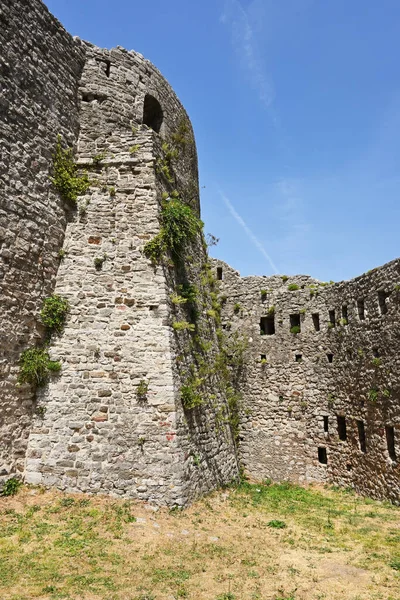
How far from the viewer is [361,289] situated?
1317 cm

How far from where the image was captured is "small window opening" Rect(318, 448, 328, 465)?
45.5ft

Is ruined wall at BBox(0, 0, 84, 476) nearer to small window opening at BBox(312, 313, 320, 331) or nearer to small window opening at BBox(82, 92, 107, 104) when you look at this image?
small window opening at BBox(82, 92, 107, 104)

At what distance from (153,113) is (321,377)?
1129cm

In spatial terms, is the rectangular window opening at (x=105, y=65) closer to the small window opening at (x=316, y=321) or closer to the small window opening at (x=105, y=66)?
the small window opening at (x=105, y=66)

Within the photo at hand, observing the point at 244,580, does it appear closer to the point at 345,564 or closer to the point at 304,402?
the point at 345,564

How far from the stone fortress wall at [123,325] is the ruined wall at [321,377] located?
0.19 ft

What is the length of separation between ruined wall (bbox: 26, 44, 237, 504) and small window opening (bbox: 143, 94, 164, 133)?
2.00 meters

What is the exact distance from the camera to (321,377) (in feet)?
47.3

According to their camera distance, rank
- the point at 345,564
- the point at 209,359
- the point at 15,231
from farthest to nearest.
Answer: the point at 209,359 < the point at 15,231 < the point at 345,564

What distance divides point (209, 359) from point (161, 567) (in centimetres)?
629

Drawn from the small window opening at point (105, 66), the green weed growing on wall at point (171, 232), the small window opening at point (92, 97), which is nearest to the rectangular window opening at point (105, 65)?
the small window opening at point (105, 66)

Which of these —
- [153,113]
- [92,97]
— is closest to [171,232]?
[92,97]

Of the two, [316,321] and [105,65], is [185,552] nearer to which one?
[316,321]

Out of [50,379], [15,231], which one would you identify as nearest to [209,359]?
[50,379]
